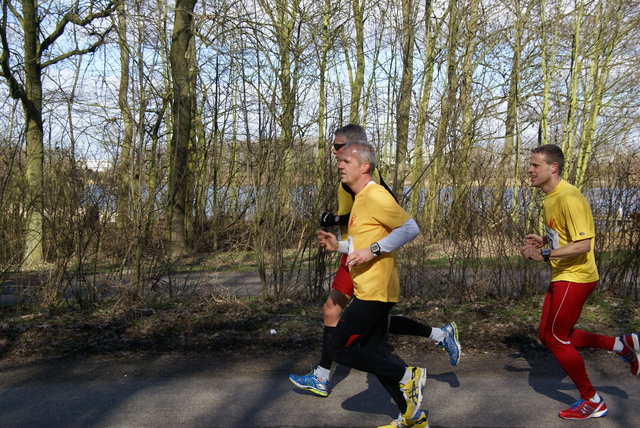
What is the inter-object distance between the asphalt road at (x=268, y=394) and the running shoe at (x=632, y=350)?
0.92ft

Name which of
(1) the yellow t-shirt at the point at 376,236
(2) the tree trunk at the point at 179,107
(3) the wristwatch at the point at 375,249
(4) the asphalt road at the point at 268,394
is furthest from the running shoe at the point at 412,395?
(2) the tree trunk at the point at 179,107

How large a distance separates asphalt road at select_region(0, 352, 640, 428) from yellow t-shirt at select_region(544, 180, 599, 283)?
1040mm

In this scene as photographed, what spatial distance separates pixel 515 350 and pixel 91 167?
5.38m

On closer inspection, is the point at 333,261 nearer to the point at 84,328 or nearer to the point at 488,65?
the point at 84,328

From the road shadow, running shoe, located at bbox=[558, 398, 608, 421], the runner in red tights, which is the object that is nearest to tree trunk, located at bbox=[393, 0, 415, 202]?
the road shadow

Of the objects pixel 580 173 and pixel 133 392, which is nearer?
pixel 133 392

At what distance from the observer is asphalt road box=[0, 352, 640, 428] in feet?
13.8

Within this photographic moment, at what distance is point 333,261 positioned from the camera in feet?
25.4

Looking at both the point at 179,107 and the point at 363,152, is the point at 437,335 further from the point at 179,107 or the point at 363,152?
the point at 179,107

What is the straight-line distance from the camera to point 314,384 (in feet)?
15.3

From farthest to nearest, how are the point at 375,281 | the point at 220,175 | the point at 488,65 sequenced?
the point at 220,175 < the point at 488,65 < the point at 375,281

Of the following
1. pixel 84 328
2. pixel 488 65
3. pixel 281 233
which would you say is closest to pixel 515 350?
pixel 281 233

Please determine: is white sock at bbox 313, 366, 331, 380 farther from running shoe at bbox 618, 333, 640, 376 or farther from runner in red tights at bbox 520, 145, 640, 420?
running shoe at bbox 618, 333, 640, 376

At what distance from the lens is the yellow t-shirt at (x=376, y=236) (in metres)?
3.94
